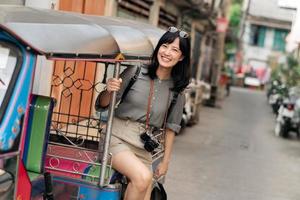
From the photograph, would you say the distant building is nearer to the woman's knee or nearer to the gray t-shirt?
the gray t-shirt

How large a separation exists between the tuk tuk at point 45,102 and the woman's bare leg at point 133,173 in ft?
0.25

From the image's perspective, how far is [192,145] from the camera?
1268 centimetres

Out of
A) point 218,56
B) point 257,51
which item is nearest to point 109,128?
point 218,56

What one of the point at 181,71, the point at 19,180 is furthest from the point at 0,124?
the point at 181,71

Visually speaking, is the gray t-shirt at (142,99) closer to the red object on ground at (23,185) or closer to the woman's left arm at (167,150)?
the woman's left arm at (167,150)

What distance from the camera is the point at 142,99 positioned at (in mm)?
4559

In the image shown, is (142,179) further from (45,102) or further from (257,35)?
(257,35)

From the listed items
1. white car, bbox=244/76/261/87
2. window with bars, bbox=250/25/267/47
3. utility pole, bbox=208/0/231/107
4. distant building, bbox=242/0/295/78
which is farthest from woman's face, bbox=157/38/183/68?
window with bars, bbox=250/25/267/47

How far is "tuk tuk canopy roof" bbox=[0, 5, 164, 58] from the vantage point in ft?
11.1

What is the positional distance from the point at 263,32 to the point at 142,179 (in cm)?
5156

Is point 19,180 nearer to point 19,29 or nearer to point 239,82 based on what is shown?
point 19,29

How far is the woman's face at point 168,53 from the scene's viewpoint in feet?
14.9

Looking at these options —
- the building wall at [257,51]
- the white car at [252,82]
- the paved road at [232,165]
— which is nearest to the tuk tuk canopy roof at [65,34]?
the paved road at [232,165]

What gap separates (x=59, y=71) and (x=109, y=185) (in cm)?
458
